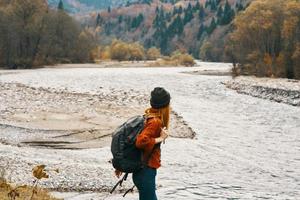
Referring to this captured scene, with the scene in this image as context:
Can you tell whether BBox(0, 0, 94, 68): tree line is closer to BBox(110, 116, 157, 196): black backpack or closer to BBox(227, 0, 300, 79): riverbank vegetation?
BBox(227, 0, 300, 79): riverbank vegetation

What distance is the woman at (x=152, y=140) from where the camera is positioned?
7.53 meters

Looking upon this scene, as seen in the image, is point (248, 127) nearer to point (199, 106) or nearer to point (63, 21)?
point (199, 106)

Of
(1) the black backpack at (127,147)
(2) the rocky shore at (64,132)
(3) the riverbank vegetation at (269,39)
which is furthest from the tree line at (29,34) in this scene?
(1) the black backpack at (127,147)

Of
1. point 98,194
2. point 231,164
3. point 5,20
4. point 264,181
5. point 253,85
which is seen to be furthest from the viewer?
point 5,20

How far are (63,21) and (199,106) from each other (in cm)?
6653

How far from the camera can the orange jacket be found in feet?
24.6

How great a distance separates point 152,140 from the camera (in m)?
7.51

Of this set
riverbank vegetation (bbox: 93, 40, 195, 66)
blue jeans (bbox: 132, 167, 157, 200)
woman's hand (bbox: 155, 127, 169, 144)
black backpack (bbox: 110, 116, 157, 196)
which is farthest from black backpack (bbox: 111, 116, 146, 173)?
riverbank vegetation (bbox: 93, 40, 195, 66)

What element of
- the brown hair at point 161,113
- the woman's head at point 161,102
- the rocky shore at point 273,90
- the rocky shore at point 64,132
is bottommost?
the rocky shore at point 273,90

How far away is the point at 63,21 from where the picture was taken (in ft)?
333

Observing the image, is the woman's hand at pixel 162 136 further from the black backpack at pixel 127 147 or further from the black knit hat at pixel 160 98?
the black knit hat at pixel 160 98

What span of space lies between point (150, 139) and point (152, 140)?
0.10 feet

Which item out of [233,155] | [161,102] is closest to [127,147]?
[161,102]

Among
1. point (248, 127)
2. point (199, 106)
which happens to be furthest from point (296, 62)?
point (248, 127)
